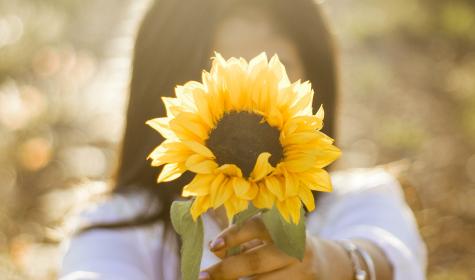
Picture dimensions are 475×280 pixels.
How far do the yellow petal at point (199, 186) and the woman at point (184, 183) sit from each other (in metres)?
0.41

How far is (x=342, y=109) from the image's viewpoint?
2.73 metres

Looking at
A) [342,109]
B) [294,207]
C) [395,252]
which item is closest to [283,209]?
[294,207]

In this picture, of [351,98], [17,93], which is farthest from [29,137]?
[351,98]

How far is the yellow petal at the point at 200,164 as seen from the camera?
0.46 meters

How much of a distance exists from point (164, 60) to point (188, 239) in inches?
19.6

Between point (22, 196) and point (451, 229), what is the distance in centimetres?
146

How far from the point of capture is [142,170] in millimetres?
1002

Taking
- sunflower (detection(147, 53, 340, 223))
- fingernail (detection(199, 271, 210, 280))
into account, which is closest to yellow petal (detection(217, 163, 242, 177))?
sunflower (detection(147, 53, 340, 223))

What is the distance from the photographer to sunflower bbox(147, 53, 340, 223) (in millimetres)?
464

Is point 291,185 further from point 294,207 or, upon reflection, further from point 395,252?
point 395,252

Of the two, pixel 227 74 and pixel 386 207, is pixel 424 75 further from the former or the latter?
pixel 227 74

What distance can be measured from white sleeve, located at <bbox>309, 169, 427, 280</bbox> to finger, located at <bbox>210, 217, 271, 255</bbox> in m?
0.37

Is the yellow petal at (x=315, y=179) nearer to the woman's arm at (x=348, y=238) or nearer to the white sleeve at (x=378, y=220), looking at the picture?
the woman's arm at (x=348, y=238)

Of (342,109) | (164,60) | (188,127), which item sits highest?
(342,109)
